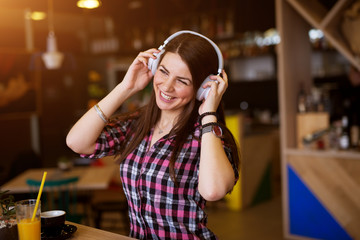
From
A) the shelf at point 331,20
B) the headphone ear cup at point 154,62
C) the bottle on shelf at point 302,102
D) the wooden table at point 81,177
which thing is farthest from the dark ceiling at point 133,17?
the headphone ear cup at point 154,62

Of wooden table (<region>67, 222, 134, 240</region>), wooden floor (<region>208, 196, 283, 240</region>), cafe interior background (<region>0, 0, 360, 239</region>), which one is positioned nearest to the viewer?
wooden table (<region>67, 222, 134, 240</region>)

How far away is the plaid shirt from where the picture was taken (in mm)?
1600

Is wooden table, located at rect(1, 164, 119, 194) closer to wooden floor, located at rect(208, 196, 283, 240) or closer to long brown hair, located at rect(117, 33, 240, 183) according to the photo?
wooden floor, located at rect(208, 196, 283, 240)

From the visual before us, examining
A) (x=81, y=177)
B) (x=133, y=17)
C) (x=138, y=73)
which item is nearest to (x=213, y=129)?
(x=138, y=73)

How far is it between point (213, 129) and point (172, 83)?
0.78 ft

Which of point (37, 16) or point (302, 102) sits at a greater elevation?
point (37, 16)

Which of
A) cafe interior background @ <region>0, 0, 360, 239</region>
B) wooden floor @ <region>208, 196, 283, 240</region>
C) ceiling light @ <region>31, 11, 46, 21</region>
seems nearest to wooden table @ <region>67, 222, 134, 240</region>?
cafe interior background @ <region>0, 0, 360, 239</region>

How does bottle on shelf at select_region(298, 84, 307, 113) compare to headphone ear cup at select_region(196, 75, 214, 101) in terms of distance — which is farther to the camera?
bottle on shelf at select_region(298, 84, 307, 113)

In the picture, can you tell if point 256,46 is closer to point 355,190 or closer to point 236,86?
point 236,86

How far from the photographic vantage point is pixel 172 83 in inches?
63.3

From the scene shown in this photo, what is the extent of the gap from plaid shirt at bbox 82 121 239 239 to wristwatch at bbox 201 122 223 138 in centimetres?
8

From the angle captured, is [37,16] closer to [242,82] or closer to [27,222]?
[242,82]

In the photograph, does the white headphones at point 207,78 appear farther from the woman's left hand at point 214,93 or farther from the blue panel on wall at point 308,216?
the blue panel on wall at point 308,216

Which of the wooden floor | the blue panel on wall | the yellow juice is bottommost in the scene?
the wooden floor
